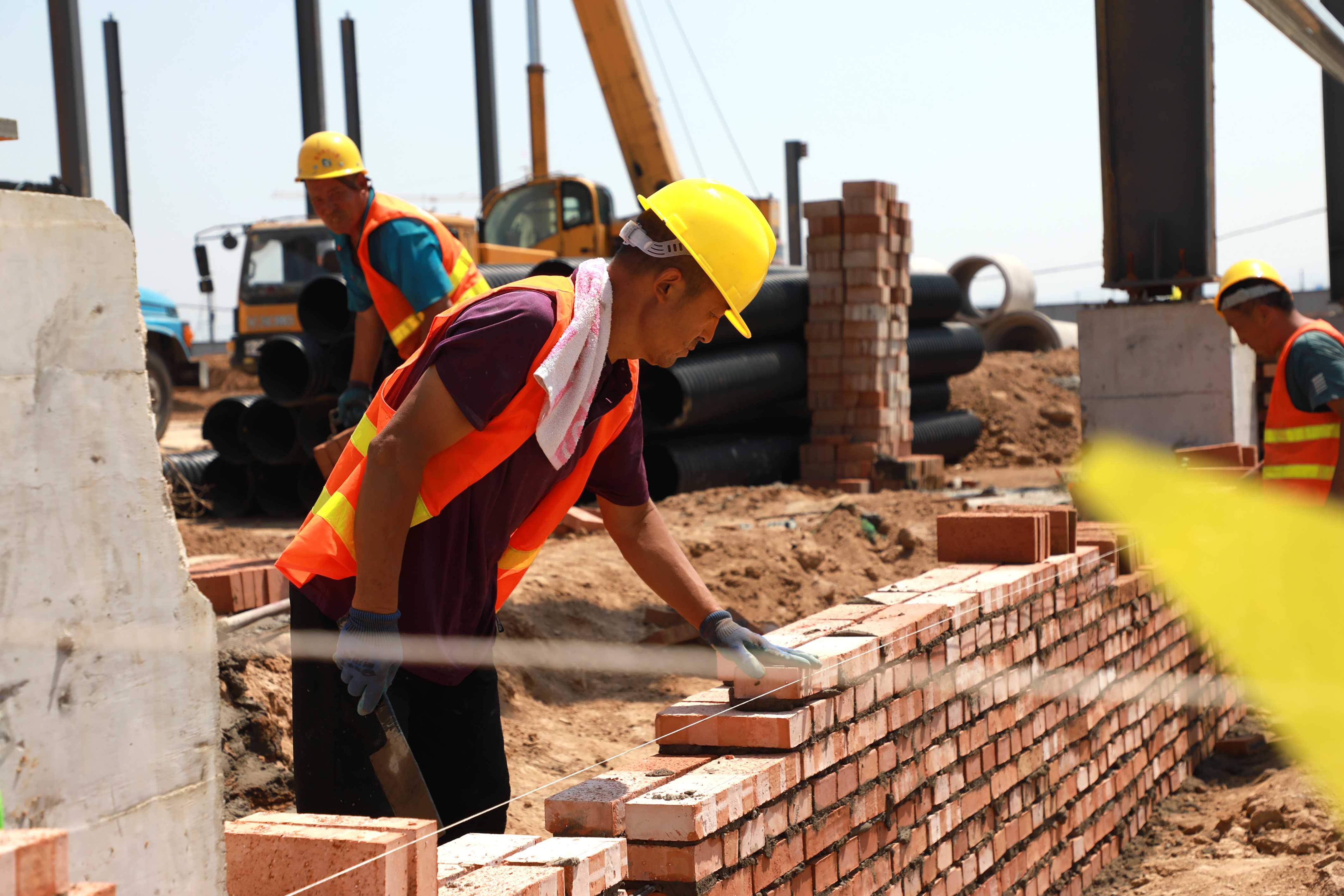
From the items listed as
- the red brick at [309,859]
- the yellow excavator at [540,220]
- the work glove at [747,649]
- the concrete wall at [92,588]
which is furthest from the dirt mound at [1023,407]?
the concrete wall at [92,588]

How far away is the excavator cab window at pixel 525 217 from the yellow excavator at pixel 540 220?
0.04ft

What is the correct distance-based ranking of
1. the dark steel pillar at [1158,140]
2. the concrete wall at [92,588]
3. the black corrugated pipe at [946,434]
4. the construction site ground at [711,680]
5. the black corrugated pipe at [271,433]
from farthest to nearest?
the black corrugated pipe at [946,434]
the black corrugated pipe at [271,433]
the dark steel pillar at [1158,140]
the construction site ground at [711,680]
the concrete wall at [92,588]

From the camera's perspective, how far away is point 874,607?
370 cm

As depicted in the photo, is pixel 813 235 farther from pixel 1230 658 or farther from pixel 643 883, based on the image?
pixel 643 883

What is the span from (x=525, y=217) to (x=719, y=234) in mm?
13882

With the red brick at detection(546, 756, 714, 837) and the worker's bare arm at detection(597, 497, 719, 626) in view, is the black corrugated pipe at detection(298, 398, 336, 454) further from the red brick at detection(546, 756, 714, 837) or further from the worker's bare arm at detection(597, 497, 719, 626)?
the red brick at detection(546, 756, 714, 837)

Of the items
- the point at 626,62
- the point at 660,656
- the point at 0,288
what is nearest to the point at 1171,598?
the point at 660,656

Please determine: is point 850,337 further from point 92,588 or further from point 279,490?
point 92,588

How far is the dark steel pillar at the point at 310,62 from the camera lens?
20.4 meters

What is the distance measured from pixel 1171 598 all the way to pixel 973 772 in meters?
2.26

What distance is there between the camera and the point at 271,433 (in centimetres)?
A: 1002

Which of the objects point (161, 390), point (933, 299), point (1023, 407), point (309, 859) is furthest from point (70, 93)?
point (309, 859)

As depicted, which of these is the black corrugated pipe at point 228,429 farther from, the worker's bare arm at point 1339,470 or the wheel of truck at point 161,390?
the worker's bare arm at point 1339,470

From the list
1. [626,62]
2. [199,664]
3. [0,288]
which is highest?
[626,62]
